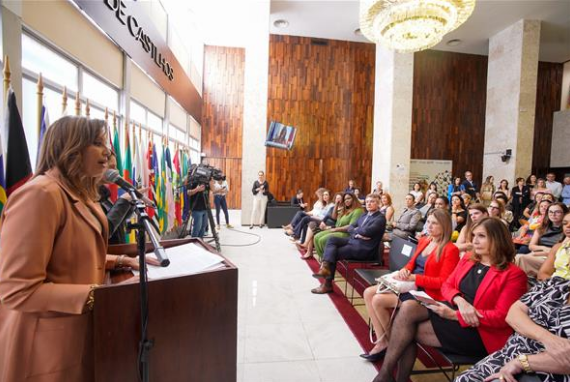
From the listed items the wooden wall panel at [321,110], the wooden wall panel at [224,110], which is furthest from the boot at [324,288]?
the wooden wall panel at [224,110]

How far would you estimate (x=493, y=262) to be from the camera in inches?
72.4

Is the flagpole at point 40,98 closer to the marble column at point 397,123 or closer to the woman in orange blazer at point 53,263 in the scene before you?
the woman in orange blazer at point 53,263

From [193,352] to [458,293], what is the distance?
1747mm

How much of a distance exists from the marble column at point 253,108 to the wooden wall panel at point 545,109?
1027 cm

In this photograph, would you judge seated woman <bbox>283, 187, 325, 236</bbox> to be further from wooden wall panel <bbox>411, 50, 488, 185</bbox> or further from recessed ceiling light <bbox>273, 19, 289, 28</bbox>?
wooden wall panel <bbox>411, 50, 488, 185</bbox>

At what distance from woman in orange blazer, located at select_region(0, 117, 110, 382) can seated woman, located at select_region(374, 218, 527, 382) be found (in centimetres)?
174

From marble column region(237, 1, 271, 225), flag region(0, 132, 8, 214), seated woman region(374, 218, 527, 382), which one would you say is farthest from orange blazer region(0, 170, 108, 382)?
marble column region(237, 1, 271, 225)

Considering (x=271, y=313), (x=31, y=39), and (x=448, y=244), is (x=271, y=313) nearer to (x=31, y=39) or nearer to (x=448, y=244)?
(x=448, y=244)

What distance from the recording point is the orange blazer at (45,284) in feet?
2.77

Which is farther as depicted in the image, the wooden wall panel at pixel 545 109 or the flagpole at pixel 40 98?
the wooden wall panel at pixel 545 109

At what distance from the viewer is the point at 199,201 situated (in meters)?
5.36

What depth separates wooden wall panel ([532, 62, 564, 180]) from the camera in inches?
433

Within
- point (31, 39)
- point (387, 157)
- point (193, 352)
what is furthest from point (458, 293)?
point (387, 157)

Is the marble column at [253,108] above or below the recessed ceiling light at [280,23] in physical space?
below
